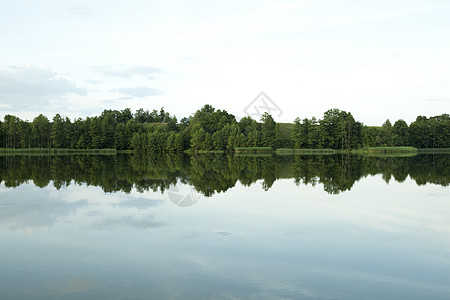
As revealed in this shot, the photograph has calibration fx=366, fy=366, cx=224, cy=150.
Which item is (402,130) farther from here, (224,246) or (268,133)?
(224,246)

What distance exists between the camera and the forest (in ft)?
349

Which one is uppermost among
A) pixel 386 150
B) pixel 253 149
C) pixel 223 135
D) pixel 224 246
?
pixel 223 135

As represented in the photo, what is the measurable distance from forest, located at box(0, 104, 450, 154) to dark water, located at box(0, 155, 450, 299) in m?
89.4

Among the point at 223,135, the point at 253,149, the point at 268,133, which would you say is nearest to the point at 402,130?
the point at 268,133

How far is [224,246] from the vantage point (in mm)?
10328

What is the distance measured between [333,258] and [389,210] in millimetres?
7761

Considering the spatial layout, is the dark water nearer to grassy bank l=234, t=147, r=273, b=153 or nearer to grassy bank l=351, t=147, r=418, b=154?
grassy bank l=351, t=147, r=418, b=154

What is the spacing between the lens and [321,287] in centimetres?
752

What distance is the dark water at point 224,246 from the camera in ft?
24.5

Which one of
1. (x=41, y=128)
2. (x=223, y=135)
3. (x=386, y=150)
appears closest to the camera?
(x=386, y=150)

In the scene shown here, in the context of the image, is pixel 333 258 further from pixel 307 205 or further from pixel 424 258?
pixel 307 205

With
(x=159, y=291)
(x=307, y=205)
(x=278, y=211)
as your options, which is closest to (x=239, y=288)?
(x=159, y=291)

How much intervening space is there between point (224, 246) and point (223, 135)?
10430cm

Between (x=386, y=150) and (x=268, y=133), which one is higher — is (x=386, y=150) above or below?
below
